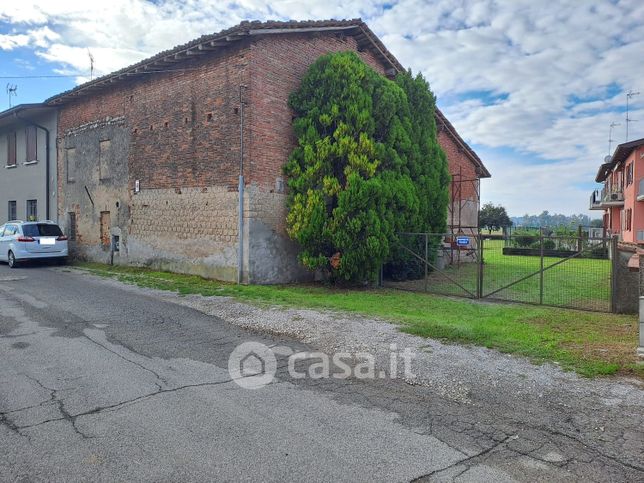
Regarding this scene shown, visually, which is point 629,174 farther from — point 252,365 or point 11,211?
point 11,211

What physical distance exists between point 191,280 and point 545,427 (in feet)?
33.3

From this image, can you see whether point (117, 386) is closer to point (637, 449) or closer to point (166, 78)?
point (637, 449)

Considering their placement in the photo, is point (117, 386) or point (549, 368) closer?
point (117, 386)

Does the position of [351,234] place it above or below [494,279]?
above

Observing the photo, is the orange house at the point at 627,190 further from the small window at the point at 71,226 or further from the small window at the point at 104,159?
the small window at the point at 71,226

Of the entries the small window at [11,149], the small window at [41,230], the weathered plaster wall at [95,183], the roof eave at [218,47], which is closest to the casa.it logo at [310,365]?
the roof eave at [218,47]

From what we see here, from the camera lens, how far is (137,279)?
40.8 ft

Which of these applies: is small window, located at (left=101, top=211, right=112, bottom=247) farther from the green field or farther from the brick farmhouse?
the green field

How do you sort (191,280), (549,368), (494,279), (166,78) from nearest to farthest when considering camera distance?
(549,368)
(191,280)
(166,78)
(494,279)

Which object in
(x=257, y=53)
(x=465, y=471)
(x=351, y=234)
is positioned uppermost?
(x=257, y=53)

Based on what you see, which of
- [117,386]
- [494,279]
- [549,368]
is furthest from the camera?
[494,279]

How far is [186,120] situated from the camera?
1327 cm

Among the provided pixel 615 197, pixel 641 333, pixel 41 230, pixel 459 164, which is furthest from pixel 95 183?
pixel 615 197

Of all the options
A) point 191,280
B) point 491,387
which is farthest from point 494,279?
point 491,387
